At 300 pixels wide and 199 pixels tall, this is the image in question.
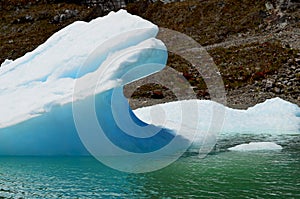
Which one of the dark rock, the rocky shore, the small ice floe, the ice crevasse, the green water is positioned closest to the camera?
the green water

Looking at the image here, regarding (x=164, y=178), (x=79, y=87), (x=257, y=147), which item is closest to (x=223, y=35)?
(x=257, y=147)

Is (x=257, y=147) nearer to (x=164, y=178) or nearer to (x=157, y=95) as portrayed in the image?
(x=164, y=178)

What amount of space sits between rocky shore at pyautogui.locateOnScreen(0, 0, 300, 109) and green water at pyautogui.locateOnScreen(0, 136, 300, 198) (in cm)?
1623

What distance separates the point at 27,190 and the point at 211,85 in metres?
27.8

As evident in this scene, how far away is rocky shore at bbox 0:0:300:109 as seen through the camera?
32.9 meters

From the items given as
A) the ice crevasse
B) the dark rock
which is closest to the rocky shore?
the dark rock

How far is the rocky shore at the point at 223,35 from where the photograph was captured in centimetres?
3291

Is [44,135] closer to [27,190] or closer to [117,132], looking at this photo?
[117,132]

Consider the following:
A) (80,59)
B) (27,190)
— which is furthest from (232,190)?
(80,59)

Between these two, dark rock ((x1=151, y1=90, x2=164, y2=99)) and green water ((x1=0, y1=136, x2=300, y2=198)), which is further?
dark rock ((x1=151, y1=90, x2=164, y2=99))

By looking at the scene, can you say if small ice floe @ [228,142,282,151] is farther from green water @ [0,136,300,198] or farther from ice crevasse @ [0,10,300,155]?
ice crevasse @ [0,10,300,155]

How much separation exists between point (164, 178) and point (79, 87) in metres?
4.01

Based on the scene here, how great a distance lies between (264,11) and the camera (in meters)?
51.3

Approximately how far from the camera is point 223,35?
4997 centimetres
